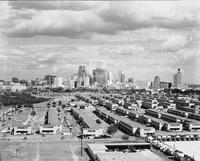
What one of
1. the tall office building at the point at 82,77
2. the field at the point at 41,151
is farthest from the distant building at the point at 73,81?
the field at the point at 41,151

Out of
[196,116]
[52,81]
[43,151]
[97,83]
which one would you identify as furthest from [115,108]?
[52,81]

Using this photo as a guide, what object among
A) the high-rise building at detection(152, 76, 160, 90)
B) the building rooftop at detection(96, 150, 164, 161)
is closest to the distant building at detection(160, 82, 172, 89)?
the high-rise building at detection(152, 76, 160, 90)

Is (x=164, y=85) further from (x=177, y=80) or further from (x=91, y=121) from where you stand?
(x=91, y=121)

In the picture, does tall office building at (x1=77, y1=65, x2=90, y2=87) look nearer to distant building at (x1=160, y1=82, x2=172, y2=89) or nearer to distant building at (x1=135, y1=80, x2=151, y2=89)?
distant building at (x1=135, y1=80, x2=151, y2=89)

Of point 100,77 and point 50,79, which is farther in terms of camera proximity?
point 50,79

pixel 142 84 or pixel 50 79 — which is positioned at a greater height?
pixel 50 79

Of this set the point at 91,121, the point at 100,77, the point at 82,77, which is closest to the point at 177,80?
the point at 100,77
